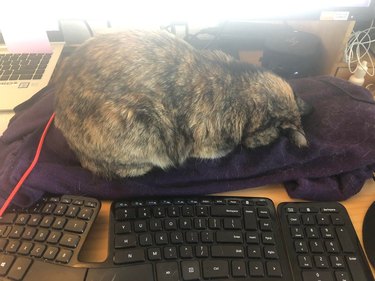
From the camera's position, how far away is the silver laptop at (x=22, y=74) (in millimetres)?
812

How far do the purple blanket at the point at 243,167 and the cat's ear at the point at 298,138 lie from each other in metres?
0.01

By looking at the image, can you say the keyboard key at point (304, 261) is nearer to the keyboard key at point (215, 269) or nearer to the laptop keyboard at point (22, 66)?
the keyboard key at point (215, 269)

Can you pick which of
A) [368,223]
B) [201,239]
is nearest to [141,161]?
[201,239]

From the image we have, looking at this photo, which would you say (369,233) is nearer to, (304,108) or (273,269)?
(273,269)

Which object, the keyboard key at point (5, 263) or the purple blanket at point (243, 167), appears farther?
the purple blanket at point (243, 167)

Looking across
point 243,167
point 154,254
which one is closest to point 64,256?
point 154,254

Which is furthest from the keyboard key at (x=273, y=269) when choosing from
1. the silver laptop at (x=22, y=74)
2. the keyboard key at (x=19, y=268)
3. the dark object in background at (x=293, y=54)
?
the silver laptop at (x=22, y=74)

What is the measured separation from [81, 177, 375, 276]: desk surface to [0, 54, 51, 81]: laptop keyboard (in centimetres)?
45

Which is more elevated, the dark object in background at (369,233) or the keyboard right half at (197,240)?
the keyboard right half at (197,240)

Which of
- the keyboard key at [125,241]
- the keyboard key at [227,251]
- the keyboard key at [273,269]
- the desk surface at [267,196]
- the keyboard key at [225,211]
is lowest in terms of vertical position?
the desk surface at [267,196]

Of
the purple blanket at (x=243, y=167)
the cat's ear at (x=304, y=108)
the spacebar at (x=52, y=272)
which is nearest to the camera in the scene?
the spacebar at (x=52, y=272)

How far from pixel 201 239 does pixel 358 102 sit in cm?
49

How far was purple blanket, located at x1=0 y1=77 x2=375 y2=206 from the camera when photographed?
2.07 ft

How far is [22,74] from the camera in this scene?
33.6 inches
